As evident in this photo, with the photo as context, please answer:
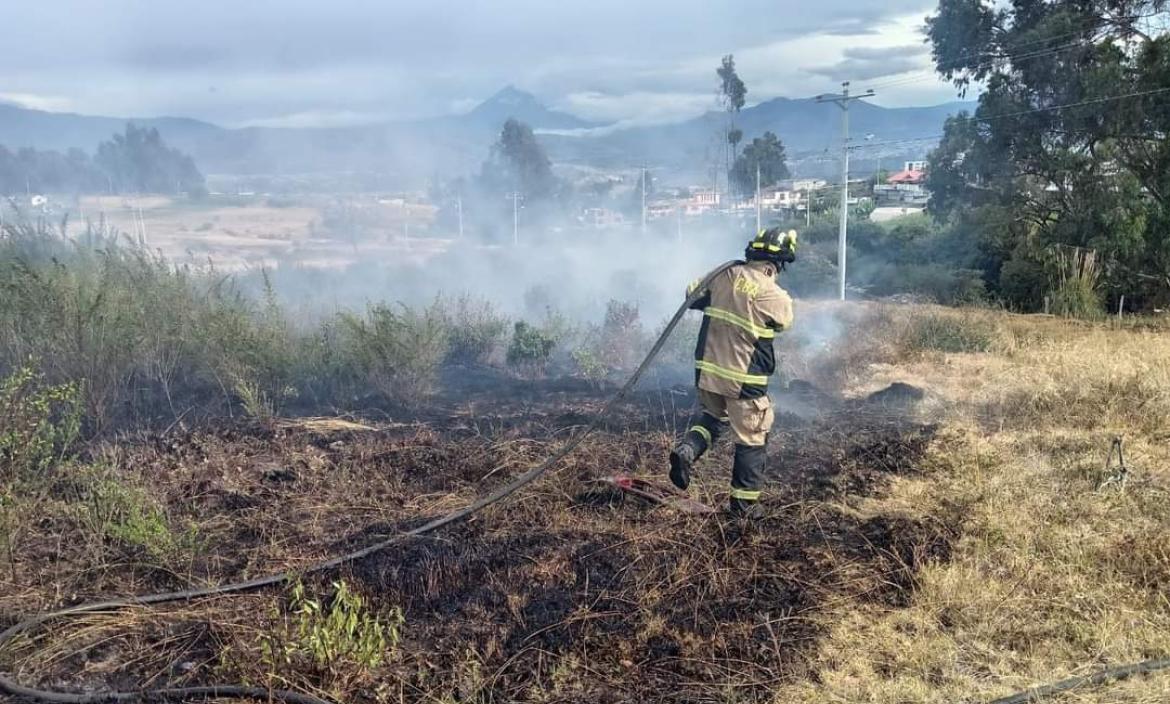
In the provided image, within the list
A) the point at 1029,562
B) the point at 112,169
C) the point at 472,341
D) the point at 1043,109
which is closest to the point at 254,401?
the point at 472,341

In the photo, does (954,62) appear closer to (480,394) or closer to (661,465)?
(480,394)

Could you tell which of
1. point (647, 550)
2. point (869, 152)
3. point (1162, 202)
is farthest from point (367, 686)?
point (869, 152)

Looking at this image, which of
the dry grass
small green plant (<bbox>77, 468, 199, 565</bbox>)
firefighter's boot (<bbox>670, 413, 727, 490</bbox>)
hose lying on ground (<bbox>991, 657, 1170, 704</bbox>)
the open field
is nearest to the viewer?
hose lying on ground (<bbox>991, 657, 1170, 704</bbox>)

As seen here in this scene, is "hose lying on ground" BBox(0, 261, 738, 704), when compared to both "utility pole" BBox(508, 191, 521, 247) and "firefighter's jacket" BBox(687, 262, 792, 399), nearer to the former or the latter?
"firefighter's jacket" BBox(687, 262, 792, 399)

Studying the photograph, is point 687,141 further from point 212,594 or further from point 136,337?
point 212,594

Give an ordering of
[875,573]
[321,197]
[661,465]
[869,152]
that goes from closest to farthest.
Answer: [875,573], [661,465], [321,197], [869,152]

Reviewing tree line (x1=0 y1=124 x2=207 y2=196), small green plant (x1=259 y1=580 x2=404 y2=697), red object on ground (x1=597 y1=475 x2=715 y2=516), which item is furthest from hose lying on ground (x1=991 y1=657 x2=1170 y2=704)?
tree line (x1=0 y1=124 x2=207 y2=196)

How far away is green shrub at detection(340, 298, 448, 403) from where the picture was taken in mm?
8398

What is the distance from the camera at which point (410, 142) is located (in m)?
34.7

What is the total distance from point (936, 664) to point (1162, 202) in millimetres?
17880

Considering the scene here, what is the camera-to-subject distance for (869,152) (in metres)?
32.1

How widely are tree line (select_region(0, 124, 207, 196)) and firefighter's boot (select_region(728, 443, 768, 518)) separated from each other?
22.9 meters

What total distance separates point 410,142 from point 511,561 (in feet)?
108

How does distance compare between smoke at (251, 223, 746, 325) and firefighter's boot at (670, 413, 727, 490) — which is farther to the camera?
smoke at (251, 223, 746, 325)
